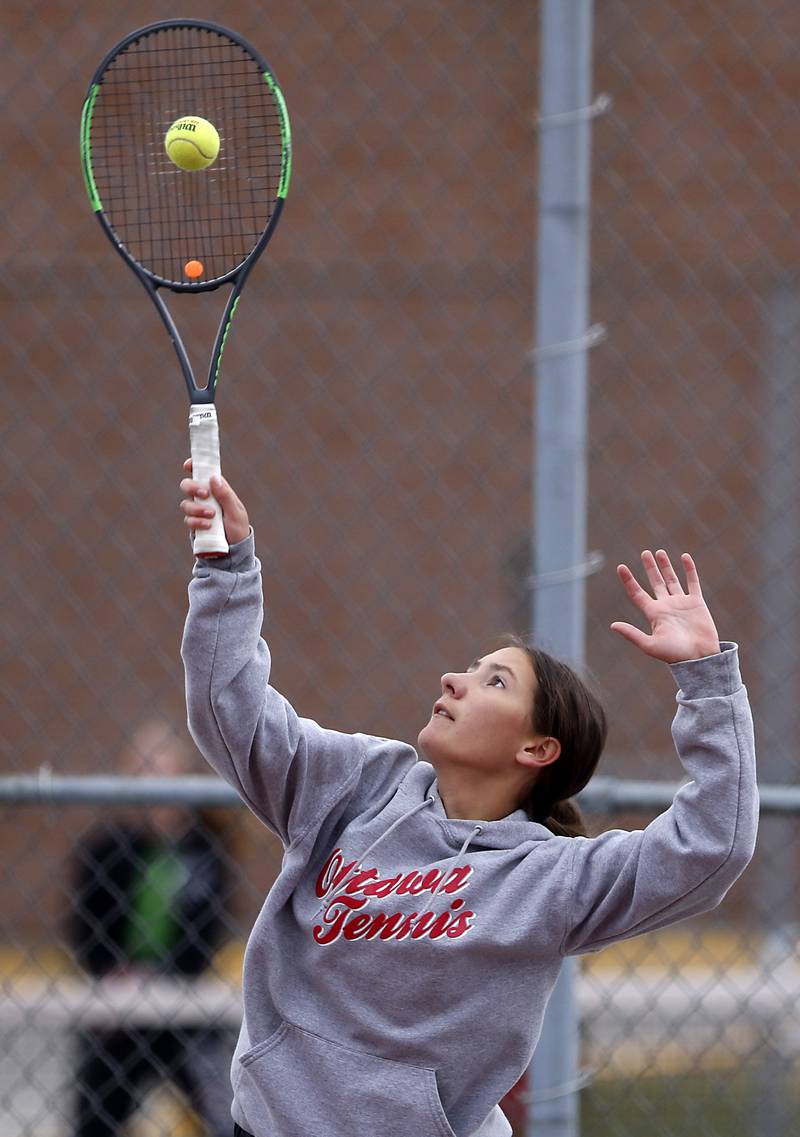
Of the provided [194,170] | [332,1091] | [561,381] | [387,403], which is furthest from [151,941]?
[387,403]

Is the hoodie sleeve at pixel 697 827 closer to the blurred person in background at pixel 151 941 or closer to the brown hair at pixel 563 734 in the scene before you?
the brown hair at pixel 563 734

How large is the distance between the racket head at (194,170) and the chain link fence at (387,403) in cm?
136

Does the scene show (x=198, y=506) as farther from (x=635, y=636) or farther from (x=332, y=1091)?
(x=332, y=1091)

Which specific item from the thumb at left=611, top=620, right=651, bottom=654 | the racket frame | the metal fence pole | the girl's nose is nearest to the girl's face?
the girl's nose

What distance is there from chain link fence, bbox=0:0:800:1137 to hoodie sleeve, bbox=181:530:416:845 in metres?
4.36

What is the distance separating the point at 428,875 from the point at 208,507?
1.83ft

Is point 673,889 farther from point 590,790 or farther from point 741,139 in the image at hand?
point 741,139

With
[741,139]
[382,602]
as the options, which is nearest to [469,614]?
[382,602]

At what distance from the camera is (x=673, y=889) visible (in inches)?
76.8

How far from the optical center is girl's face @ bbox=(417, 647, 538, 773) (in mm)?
2125

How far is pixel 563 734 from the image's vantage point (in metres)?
2.18

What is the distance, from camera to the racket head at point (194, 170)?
2.26 meters

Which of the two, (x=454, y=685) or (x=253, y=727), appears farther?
(x=454, y=685)

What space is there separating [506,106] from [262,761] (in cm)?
519
